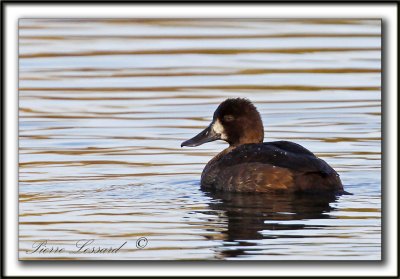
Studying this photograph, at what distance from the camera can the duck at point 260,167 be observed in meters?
12.6

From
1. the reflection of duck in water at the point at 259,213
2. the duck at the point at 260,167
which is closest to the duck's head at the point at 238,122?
the duck at the point at 260,167

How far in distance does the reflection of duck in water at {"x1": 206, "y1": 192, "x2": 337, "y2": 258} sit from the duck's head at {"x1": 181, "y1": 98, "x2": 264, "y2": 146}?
1122mm

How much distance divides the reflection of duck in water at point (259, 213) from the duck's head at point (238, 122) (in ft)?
3.68

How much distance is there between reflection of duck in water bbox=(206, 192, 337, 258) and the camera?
1077cm

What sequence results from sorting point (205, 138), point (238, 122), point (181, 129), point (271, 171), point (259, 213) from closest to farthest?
point (259, 213) < point (271, 171) < point (238, 122) < point (205, 138) < point (181, 129)

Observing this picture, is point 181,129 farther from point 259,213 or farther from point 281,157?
point 259,213

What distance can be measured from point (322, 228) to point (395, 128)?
39.1 inches

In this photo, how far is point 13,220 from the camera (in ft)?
34.6

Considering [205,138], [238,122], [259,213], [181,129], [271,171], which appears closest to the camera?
[259,213]

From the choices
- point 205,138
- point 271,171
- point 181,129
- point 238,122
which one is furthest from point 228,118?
point 181,129

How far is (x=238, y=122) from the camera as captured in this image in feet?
45.6

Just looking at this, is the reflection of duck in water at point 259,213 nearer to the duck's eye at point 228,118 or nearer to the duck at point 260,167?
the duck at point 260,167

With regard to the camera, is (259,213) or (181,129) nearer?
(259,213)

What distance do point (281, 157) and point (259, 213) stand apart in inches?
44.7
